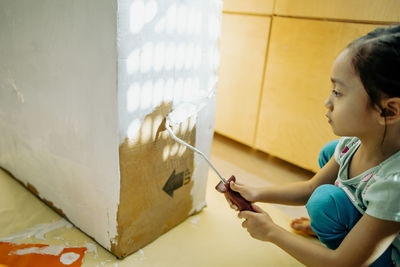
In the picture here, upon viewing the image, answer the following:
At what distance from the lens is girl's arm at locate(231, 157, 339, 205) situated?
734mm

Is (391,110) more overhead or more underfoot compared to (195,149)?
more overhead

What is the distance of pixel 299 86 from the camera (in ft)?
3.69

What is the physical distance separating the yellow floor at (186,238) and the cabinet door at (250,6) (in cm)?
66

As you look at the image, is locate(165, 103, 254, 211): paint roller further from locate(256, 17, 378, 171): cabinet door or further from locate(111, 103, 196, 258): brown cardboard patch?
locate(256, 17, 378, 171): cabinet door

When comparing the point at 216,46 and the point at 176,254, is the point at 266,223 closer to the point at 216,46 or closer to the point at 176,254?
the point at 176,254

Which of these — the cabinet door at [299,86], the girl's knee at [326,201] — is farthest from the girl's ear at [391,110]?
the cabinet door at [299,86]

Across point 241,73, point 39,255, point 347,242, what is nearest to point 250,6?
point 241,73

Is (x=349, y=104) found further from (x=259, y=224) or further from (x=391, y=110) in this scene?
(x=259, y=224)

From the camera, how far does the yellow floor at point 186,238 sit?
0.76 meters

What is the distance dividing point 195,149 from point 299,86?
1.88 feet

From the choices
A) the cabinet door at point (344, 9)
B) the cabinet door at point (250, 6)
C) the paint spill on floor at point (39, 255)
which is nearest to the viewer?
the paint spill on floor at point (39, 255)

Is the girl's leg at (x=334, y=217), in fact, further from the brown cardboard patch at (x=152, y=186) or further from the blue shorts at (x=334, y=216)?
the brown cardboard patch at (x=152, y=186)

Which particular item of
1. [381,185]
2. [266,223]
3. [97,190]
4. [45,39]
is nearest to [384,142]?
[381,185]

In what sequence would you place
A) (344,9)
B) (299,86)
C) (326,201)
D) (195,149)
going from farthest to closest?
(299,86) → (344,9) → (195,149) → (326,201)
